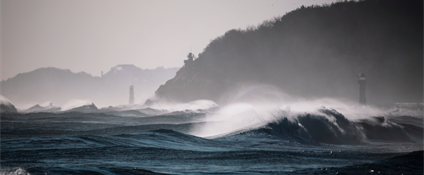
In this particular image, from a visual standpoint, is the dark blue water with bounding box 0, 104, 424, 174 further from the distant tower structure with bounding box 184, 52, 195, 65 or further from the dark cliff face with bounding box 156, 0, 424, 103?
the distant tower structure with bounding box 184, 52, 195, 65

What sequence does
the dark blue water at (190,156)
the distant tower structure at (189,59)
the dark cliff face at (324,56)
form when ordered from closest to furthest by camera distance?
1. the dark blue water at (190,156)
2. the dark cliff face at (324,56)
3. the distant tower structure at (189,59)

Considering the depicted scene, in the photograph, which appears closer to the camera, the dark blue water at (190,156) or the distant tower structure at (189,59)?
the dark blue water at (190,156)

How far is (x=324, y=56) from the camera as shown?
401 feet

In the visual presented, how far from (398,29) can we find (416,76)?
62.5ft

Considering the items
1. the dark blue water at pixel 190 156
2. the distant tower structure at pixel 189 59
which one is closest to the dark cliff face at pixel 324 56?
the distant tower structure at pixel 189 59

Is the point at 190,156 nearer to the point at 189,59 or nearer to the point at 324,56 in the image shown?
the point at 324,56

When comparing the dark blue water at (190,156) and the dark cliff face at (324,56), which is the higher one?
the dark cliff face at (324,56)

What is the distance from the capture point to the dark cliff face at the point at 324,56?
113m

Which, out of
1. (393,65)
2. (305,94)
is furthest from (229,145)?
(393,65)

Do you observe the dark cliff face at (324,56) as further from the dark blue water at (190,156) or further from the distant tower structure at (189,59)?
the dark blue water at (190,156)

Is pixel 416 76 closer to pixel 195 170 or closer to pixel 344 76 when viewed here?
pixel 344 76

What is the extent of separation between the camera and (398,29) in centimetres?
12181

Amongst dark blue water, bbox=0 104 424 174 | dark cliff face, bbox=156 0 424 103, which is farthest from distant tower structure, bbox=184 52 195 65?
dark blue water, bbox=0 104 424 174

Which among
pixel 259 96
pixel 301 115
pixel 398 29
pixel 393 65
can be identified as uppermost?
pixel 398 29
